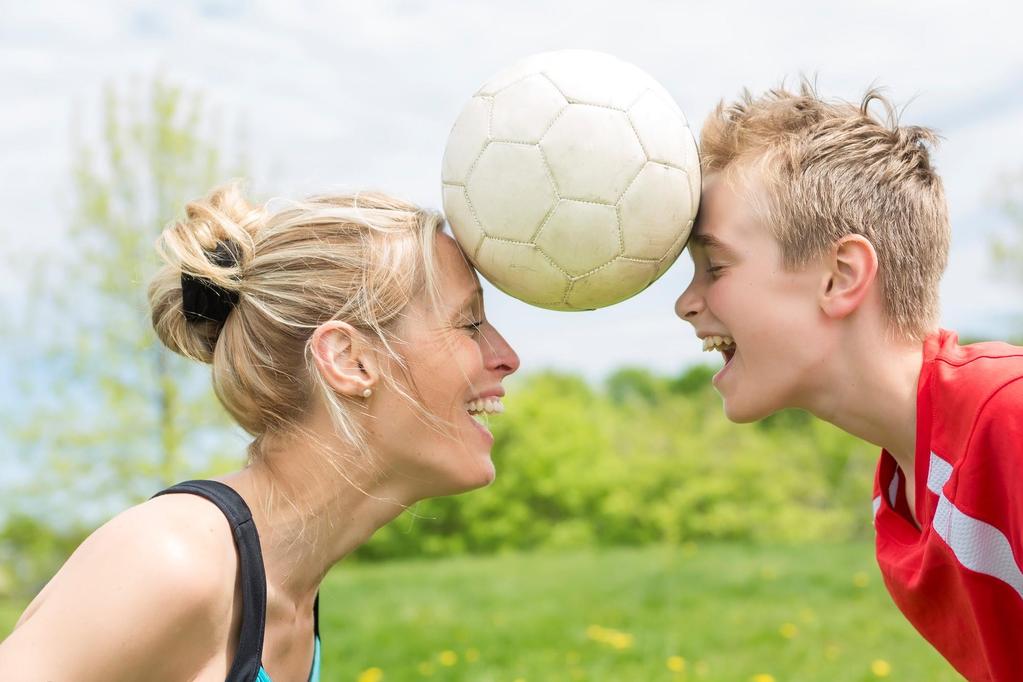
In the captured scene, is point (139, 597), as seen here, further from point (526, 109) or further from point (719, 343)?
point (719, 343)

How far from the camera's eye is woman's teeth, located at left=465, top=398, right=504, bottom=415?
3.07 m

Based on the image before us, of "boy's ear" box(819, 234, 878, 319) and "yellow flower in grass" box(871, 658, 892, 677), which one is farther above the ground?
"boy's ear" box(819, 234, 878, 319)

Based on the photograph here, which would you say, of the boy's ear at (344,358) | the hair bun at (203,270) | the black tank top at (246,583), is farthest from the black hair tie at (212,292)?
the black tank top at (246,583)

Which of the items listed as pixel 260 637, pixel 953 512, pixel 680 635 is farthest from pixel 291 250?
pixel 680 635

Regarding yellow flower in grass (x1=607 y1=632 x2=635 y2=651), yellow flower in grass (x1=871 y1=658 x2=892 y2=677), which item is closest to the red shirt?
yellow flower in grass (x1=871 y1=658 x2=892 y2=677)

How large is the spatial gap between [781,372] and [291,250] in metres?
1.49

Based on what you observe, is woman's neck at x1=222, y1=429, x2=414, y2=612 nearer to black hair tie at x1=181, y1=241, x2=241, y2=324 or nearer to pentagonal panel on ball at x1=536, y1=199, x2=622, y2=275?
black hair tie at x1=181, y1=241, x2=241, y2=324

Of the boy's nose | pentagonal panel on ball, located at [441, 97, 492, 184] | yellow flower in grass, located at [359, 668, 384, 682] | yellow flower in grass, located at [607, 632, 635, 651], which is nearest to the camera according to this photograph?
pentagonal panel on ball, located at [441, 97, 492, 184]

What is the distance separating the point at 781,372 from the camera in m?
3.00

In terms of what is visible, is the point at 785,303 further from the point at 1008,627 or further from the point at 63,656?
the point at 63,656

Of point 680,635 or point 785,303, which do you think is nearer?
point 785,303

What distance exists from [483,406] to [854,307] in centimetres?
114

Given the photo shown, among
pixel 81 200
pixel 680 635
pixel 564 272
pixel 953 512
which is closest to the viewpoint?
pixel 953 512

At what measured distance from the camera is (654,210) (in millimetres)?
2820
